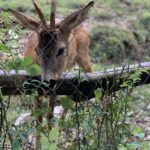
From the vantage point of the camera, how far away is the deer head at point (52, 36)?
17.5 feet

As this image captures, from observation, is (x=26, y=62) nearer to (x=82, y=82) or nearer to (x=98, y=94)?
(x=98, y=94)

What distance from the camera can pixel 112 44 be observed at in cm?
1027

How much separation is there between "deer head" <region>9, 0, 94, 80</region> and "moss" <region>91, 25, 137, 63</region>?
3.85m

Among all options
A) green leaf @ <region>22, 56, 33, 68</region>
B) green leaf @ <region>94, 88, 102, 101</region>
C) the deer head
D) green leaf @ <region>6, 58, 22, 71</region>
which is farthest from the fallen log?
the deer head

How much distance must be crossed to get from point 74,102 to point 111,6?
8323mm

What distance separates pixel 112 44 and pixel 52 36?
5045mm

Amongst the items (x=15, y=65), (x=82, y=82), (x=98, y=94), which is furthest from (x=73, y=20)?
(x=15, y=65)

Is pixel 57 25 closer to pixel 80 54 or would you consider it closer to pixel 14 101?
pixel 14 101

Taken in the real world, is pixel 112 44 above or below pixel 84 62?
above

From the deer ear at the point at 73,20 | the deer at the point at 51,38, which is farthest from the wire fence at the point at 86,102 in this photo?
the deer ear at the point at 73,20

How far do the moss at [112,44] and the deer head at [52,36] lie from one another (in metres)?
3.85

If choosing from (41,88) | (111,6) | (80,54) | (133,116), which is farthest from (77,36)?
(111,6)

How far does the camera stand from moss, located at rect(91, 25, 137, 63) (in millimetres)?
10091

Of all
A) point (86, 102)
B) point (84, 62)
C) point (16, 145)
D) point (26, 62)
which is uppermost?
point (84, 62)
